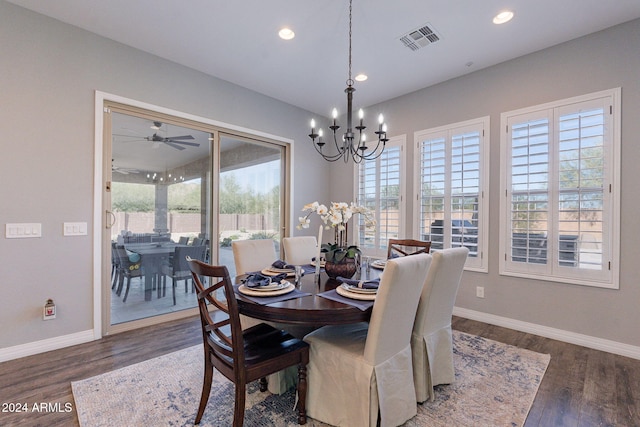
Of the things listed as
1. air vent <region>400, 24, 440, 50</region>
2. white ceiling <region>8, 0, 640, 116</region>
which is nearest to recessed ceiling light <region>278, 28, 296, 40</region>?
white ceiling <region>8, 0, 640, 116</region>

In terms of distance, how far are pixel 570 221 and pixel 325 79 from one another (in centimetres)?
311

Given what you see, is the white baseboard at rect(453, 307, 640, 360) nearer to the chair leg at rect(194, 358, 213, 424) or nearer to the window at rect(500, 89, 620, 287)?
the window at rect(500, 89, 620, 287)

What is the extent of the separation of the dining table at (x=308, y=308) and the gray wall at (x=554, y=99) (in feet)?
8.11

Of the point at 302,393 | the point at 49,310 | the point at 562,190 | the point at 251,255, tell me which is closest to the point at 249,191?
the point at 251,255

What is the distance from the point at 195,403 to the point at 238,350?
32.0 inches

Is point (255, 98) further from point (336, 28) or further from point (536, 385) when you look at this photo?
point (536, 385)

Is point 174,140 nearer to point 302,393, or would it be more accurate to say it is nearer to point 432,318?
point 302,393

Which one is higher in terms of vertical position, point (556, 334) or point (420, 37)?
point (420, 37)

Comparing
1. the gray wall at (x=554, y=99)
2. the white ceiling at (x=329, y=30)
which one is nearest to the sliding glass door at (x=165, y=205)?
the white ceiling at (x=329, y=30)

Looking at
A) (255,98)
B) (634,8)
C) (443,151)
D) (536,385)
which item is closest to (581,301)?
(536,385)

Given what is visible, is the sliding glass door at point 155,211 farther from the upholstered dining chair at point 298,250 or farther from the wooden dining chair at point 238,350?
the wooden dining chair at point 238,350

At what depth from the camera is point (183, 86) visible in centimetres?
354

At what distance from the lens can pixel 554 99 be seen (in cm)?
310

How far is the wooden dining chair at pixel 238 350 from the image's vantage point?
59.8 inches
